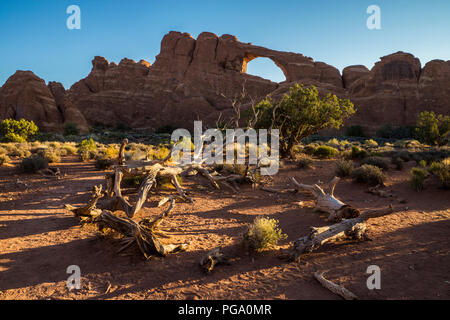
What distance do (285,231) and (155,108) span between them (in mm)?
53128

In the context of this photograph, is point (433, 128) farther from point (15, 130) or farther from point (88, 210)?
point (15, 130)

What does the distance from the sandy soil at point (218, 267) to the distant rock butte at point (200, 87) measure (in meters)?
43.1

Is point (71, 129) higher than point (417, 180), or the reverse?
point (71, 129)

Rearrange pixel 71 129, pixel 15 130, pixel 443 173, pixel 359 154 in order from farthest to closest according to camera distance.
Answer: pixel 71 129 < pixel 15 130 < pixel 359 154 < pixel 443 173

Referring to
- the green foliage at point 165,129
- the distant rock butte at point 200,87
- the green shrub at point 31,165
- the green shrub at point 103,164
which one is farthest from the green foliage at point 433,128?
the green foliage at point 165,129

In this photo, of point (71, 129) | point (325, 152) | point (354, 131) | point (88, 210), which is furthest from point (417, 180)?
point (71, 129)

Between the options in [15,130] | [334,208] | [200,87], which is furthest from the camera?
[200,87]

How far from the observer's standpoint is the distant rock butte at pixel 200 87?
1823 inches

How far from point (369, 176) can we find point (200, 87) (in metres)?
49.6

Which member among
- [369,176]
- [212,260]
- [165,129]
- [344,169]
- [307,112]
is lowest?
[212,260]

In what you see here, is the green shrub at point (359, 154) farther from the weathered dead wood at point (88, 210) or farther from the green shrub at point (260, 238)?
the weathered dead wood at point (88, 210)

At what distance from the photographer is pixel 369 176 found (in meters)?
9.83

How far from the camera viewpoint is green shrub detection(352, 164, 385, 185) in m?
9.79
